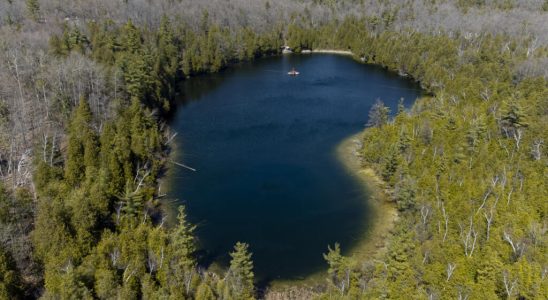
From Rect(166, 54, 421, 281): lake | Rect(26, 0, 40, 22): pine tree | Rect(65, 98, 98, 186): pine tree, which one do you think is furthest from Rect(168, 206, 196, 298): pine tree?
Rect(26, 0, 40, 22): pine tree

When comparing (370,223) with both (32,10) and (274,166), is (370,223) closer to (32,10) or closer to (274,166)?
(274,166)

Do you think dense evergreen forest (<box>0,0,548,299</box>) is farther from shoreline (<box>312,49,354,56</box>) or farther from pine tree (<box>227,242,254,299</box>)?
shoreline (<box>312,49,354,56</box>)

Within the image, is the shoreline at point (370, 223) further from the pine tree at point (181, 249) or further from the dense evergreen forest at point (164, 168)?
the pine tree at point (181, 249)

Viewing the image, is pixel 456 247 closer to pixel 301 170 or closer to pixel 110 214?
pixel 301 170

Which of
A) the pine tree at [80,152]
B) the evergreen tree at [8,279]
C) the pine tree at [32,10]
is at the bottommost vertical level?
the evergreen tree at [8,279]

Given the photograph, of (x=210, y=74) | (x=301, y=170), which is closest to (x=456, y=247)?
(x=301, y=170)

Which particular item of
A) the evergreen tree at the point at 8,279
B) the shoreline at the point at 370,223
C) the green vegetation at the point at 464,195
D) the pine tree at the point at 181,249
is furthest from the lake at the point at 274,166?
the evergreen tree at the point at 8,279

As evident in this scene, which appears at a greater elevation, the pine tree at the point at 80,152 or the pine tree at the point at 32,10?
the pine tree at the point at 32,10
